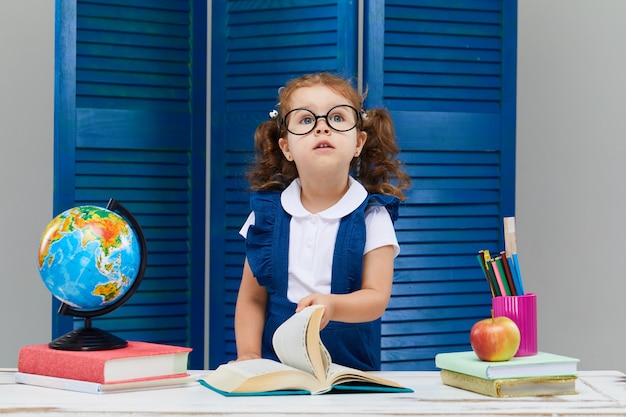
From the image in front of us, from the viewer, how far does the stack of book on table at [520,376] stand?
1593mm

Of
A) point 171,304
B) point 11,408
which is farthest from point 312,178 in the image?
point 171,304

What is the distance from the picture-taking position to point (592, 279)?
389 centimetres

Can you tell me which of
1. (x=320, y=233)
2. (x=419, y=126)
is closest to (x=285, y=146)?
(x=320, y=233)

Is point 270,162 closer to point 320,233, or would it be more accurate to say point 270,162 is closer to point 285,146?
point 285,146

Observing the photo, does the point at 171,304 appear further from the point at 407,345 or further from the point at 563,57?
the point at 563,57

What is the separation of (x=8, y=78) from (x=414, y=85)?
5.51 ft

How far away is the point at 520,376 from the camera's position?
63.2 inches

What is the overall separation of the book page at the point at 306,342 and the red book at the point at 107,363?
203mm

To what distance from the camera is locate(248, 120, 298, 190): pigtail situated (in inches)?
90.9

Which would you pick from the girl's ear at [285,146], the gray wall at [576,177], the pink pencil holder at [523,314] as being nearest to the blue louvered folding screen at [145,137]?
the girl's ear at [285,146]

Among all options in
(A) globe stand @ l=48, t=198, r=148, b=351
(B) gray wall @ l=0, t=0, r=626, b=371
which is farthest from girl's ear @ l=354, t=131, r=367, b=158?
(B) gray wall @ l=0, t=0, r=626, b=371

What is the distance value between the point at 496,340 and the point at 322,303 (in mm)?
323

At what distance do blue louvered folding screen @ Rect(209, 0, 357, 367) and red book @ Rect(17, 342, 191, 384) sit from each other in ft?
4.56

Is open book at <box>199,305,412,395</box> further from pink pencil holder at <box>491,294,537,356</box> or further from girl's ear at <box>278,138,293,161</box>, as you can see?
girl's ear at <box>278,138,293,161</box>
